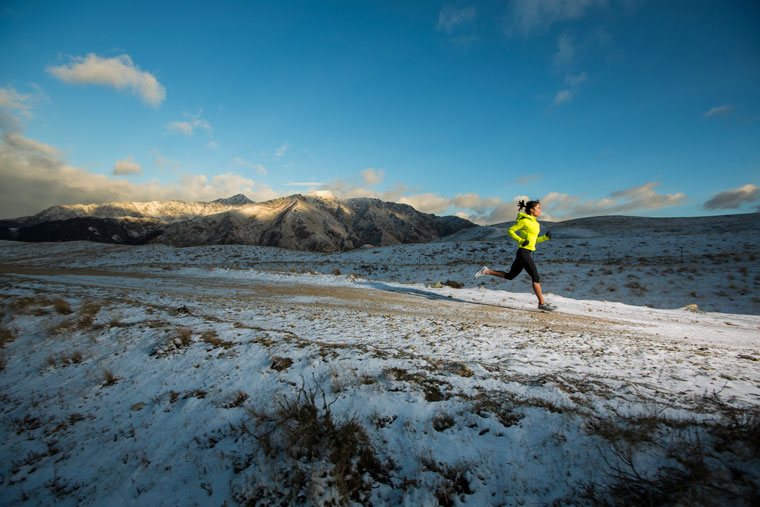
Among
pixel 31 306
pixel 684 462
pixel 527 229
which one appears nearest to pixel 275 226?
pixel 31 306

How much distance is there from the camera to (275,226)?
10369 centimetres

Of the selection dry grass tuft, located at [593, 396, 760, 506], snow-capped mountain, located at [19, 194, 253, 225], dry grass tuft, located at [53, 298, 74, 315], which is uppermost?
snow-capped mountain, located at [19, 194, 253, 225]

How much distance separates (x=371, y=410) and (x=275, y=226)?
355ft

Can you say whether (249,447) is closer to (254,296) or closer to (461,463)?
(461,463)

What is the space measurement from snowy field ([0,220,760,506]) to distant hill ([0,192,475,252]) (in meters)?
93.3

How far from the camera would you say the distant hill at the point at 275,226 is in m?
100

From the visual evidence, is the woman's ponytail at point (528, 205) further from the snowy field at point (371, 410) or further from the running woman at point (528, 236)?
the snowy field at point (371, 410)

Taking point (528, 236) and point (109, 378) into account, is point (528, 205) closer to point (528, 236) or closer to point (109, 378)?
point (528, 236)

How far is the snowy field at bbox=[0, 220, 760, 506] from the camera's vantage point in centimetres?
188

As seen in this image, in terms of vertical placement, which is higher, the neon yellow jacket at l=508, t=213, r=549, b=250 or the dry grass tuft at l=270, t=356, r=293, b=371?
the neon yellow jacket at l=508, t=213, r=549, b=250

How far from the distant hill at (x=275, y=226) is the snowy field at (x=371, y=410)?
9332 cm

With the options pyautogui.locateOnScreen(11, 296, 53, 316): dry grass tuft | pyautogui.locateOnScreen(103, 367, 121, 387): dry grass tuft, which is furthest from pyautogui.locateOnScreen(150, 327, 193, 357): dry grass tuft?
pyautogui.locateOnScreen(11, 296, 53, 316): dry grass tuft

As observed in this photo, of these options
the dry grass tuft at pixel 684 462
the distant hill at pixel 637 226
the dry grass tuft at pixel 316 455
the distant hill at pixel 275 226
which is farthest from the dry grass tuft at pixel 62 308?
the distant hill at pixel 275 226

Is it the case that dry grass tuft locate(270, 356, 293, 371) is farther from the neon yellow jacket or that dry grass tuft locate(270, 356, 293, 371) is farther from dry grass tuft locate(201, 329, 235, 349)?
the neon yellow jacket
